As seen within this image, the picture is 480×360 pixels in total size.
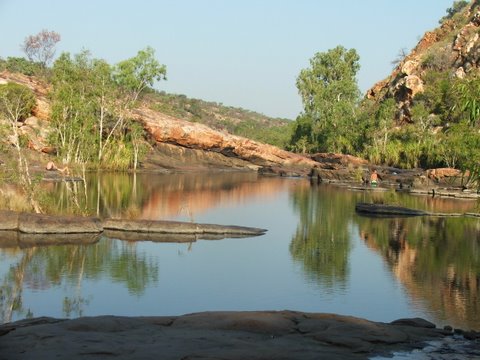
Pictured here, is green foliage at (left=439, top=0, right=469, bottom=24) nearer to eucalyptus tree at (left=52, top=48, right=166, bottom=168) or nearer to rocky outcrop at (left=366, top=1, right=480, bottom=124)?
rocky outcrop at (left=366, top=1, right=480, bottom=124)

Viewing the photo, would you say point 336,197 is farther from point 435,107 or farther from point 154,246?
point 435,107

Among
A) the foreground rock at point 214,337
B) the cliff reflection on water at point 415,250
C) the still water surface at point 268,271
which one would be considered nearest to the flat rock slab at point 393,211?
the cliff reflection on water at point 415,250

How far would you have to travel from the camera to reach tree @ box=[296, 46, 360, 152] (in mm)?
77812

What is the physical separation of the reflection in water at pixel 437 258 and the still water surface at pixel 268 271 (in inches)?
1.2

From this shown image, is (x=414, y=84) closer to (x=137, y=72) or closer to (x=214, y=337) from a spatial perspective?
(x=137, y=72)

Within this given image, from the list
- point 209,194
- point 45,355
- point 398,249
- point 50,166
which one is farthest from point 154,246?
point 50,166

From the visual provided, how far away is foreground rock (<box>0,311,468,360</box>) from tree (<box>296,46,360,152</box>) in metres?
66.2

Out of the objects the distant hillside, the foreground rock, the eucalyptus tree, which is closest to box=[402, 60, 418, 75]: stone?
the distant hillside

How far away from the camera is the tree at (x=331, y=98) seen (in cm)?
7781

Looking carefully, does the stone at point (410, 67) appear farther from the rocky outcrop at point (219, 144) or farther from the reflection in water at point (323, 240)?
the reflection in water at point (323, 240)

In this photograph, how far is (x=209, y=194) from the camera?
40.0 metres

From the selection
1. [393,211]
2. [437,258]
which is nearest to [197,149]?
[393,211]

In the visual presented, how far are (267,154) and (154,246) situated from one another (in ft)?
176

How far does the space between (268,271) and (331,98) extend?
73.1 meters
